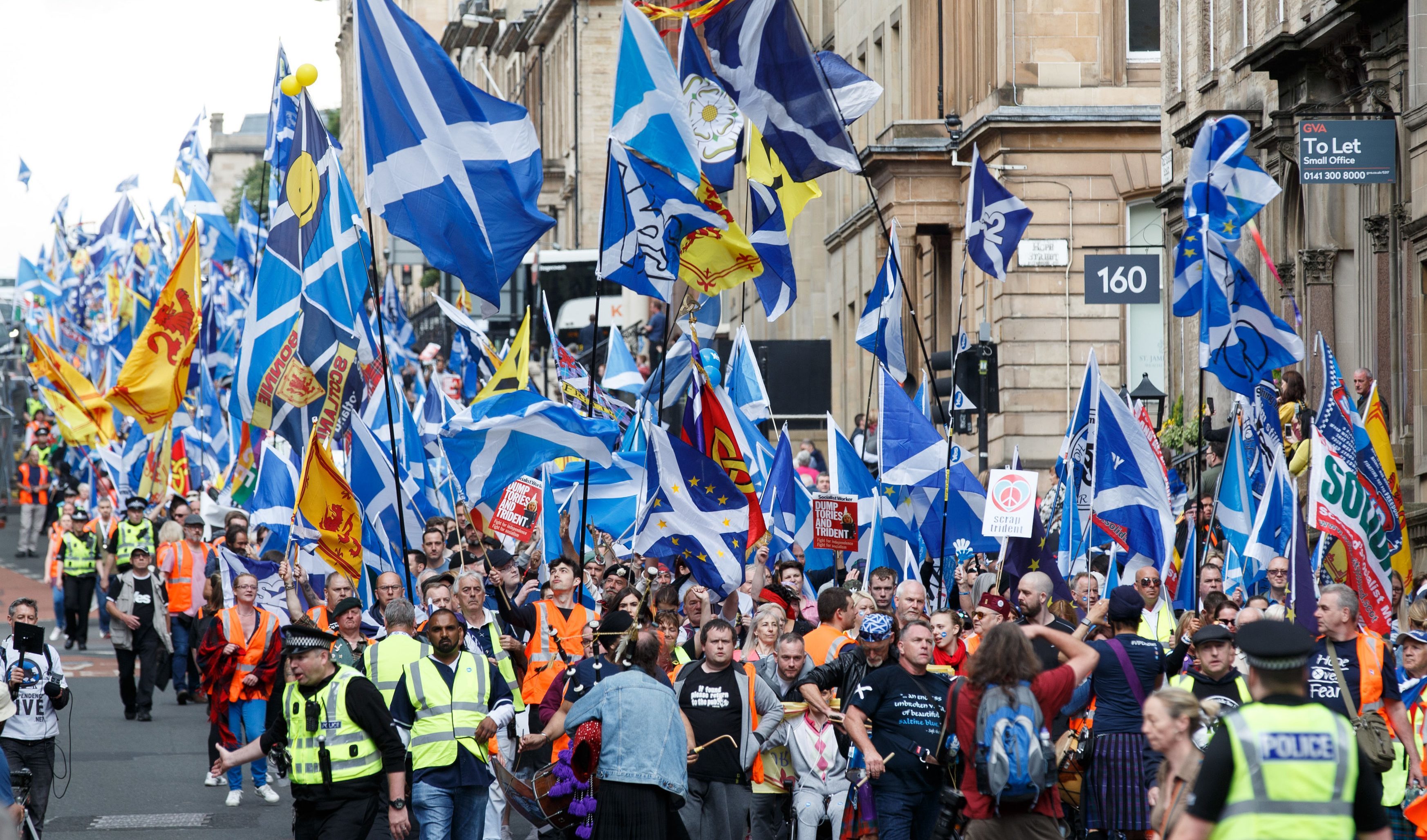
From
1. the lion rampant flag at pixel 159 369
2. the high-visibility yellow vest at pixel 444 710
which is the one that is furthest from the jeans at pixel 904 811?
the lion rampant flag at pixel 159 369

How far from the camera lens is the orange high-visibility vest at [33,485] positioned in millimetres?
46875

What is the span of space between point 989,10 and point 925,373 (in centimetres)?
1672

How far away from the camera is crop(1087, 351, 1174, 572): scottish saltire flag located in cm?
1530

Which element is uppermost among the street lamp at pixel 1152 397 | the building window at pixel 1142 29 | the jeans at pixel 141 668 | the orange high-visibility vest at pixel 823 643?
the building window at pixel 1142 29

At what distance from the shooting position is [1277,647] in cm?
651

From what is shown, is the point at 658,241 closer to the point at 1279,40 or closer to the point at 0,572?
the point at 1279,40

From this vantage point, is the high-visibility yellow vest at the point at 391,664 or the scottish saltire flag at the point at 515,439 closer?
the high-visibility yellow vest at the point at 391,664

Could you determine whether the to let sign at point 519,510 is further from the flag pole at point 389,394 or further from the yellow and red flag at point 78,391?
the yellow and red flag at point 78,391

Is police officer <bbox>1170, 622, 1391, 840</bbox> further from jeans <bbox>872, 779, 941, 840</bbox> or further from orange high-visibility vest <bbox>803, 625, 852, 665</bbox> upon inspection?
orange high-visibility vest <bbox>803, 625, 852, 665</bbox>

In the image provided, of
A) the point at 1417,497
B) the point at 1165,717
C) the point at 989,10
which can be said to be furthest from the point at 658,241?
the point at 989,10

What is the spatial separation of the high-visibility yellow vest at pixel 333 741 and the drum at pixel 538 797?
828mm

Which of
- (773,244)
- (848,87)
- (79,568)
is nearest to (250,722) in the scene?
(773,244)

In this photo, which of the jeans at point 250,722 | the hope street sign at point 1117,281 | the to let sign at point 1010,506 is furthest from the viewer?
the hope street sign at point 1117,281

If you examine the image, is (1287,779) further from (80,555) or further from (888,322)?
(80,555)
